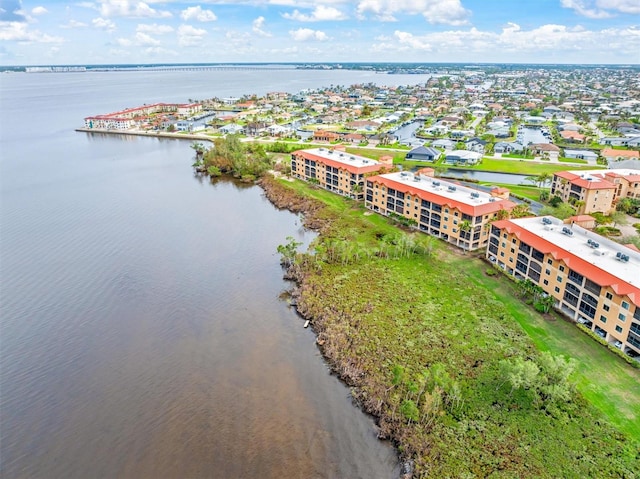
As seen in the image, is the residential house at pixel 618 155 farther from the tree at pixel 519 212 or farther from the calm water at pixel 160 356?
the calm water at pixel 160 356

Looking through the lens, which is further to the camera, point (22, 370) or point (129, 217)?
point (129, 217)

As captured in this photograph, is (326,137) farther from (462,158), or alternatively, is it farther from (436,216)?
(436,216)

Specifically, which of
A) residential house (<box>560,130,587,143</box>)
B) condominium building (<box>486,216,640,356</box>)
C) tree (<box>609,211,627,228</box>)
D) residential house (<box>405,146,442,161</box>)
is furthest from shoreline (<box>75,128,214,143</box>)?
tree (<box>609,211,627,228</box>)

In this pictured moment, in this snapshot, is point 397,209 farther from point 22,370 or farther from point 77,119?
point 77,119

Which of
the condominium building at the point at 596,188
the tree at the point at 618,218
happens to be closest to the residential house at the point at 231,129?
the condominium building at the point at 596,188

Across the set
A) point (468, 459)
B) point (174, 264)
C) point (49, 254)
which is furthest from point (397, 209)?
point (49, 254)

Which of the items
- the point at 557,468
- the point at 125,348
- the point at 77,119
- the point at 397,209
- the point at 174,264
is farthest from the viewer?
the point at 77,119
